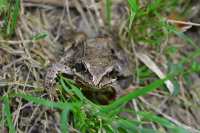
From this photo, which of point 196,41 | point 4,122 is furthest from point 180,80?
point 4,122

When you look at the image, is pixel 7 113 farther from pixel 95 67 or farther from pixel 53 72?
pixel 95 67

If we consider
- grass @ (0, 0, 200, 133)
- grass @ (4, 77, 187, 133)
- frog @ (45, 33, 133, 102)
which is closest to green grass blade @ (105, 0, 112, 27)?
grass @ (0, 0, 200, 133)

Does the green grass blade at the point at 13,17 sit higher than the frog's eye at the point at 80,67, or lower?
higher

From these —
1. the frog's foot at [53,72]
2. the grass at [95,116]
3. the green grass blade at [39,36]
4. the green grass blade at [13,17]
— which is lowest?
the grass at [95,116]

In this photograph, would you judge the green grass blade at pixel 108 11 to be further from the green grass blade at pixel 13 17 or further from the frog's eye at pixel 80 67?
the green grass blade at pixel 13 17

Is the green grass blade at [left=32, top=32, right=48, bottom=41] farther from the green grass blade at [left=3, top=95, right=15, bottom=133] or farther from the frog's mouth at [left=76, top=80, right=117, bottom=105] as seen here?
the green grass blade at [left=3, top=95, right=15, bottom=133]

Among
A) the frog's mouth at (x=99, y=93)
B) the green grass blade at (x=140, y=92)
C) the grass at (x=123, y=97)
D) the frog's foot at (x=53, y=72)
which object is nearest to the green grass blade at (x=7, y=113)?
the grass at (x=123, y=97)

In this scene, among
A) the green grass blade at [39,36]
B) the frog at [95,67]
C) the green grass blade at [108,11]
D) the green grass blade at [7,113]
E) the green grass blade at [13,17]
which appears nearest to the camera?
the green grass blade at [7,113]

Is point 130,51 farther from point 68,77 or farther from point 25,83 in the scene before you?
point 25,83
